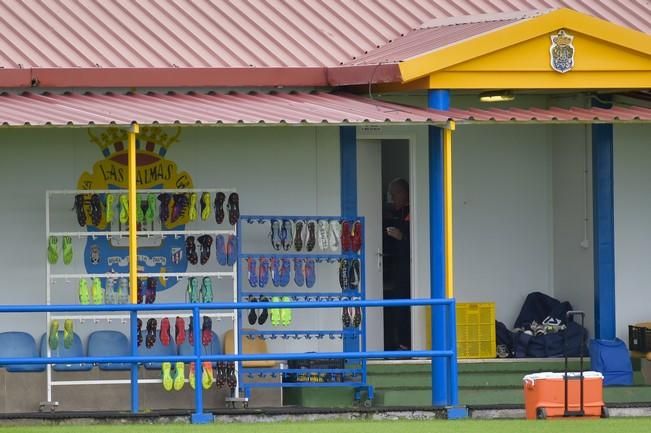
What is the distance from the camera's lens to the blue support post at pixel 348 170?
15930 mm

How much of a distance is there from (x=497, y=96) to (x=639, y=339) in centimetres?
278

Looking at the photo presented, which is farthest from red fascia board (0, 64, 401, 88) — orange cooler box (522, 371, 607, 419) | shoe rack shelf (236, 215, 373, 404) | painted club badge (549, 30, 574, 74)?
orange cooler box (522, 371, 607, 419)

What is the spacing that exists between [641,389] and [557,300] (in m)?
1.53

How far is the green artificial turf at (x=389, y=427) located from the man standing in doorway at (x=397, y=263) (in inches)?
130

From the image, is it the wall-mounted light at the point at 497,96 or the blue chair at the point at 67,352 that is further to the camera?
the blue chair at the point at 67,352

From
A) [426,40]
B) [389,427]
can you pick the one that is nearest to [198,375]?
[389,427]

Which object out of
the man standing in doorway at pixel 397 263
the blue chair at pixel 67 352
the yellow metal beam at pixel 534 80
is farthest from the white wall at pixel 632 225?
the blue chair at pixel 67 352

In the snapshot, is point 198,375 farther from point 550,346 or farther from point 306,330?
point 550,346

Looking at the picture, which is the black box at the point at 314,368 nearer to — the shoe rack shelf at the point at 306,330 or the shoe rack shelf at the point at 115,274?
the shoe rack shelf at the point at 306,330

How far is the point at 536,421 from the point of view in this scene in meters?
13.1

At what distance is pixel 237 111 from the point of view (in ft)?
46.4

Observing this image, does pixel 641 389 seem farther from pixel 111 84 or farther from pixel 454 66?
pixel 111 84

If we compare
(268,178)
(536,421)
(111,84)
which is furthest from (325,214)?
(536,421)

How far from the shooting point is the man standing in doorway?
16.5m
